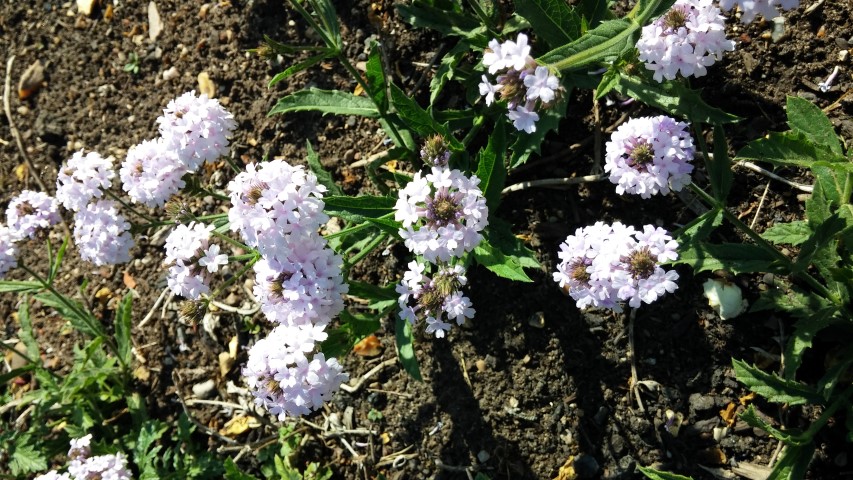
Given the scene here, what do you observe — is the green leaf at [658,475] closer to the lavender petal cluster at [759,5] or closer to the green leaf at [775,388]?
the green leaf at [775,388]

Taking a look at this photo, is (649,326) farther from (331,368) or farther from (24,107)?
(24,107)

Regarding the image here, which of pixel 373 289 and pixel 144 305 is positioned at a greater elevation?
pixel 373 289

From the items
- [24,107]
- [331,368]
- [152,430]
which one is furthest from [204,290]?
[24,107]

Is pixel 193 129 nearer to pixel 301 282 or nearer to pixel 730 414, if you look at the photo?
pixel 301 282

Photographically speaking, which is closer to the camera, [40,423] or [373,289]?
[373,289]

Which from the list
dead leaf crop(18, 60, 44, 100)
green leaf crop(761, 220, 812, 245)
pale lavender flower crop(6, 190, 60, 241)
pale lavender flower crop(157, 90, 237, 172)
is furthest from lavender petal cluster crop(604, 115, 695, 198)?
dead leaf crop(18, 60, 44, 100)

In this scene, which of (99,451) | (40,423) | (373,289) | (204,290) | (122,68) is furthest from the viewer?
(122,68)

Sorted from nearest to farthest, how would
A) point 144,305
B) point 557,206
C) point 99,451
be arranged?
point 557,206 → point 99,451 → point 144,305

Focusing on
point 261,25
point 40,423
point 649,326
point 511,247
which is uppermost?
point 261,25
